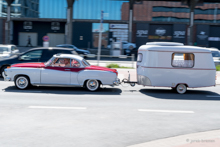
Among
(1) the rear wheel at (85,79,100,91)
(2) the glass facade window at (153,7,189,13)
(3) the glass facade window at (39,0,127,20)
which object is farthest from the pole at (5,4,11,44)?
(1) the rear wheel at (85,79,100,91)

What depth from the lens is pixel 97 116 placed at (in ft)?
26.6

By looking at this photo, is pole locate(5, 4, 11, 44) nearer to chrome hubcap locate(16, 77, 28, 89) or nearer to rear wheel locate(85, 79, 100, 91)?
chrome hubcap locate(16, 77, 28, 89)

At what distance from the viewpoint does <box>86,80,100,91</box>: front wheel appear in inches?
478

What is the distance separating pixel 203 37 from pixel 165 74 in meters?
36.5

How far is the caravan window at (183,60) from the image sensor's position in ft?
40.3

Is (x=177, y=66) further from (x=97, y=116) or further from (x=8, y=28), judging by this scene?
(x=8, y=28)

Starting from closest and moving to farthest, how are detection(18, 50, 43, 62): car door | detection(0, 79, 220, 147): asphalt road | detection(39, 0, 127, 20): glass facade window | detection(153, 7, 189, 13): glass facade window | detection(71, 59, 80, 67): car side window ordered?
detection(0, 79, 220, 147): asphalt road < detection(71, 59, 80, 67): car side window < detection(18, 50, 43, 62): car door < detection(39, 0, 127, 20): glass facade window < detection(153, 7, 189, 13): glass facade window

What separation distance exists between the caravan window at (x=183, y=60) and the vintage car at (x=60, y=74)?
2456 millimetres

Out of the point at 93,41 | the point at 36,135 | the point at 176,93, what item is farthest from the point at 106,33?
the point at 36,135

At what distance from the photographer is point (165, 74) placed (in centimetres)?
1227

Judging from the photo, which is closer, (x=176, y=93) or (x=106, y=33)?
(x=176, y=93)

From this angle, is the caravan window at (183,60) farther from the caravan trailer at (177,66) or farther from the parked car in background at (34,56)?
the parked car in background at (34,56)

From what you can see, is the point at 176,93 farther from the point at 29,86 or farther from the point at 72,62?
the point at 29,86

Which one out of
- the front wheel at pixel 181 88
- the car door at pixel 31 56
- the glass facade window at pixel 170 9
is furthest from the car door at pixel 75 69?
the glass facade window at pixel 170 9
